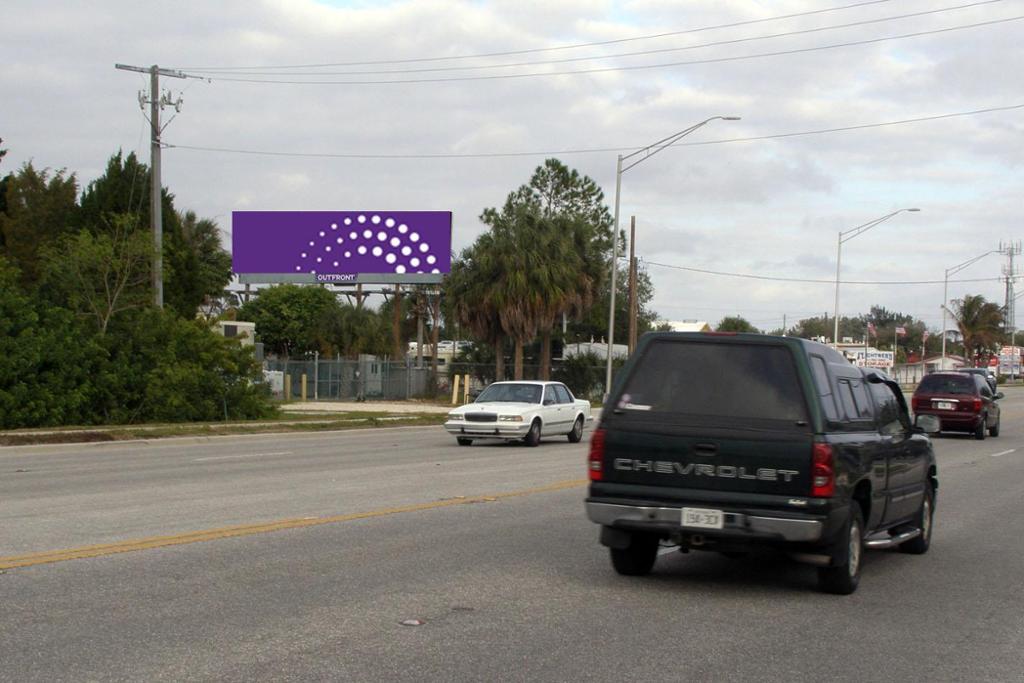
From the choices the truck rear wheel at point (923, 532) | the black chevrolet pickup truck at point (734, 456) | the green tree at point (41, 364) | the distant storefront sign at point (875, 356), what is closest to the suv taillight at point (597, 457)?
the black chevrolet pickup truck at point (734, 456)

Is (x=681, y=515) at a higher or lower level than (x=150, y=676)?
higher

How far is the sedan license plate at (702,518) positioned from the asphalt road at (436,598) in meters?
0.61

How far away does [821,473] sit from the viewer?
877cm

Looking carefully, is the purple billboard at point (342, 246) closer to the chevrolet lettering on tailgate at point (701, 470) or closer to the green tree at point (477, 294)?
the green tree at point (477, 294)

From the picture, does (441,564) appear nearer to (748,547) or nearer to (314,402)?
(748,547)

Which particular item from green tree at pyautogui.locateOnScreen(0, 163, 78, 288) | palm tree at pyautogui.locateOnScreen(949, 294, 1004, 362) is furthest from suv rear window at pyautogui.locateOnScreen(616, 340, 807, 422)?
palm tree at pyautogui.locateOnScreen(949, 294, 1004, 362)

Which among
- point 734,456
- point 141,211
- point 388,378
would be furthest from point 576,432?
point 141,211

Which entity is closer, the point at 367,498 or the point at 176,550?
the point at 176,550

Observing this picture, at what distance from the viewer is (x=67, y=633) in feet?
Answer: 24.3

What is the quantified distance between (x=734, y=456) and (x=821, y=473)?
62 cm

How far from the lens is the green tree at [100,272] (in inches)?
1318

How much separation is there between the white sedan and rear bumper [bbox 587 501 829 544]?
55.1 feet

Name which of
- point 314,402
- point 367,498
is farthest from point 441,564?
point 314,402

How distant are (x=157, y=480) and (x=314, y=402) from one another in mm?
32804
